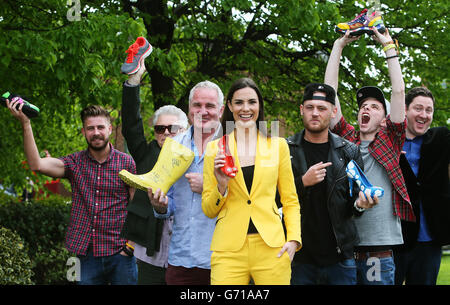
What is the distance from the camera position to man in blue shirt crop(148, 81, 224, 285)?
10.9ft

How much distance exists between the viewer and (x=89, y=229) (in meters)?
4.04

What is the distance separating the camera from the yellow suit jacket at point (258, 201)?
2875 millimetres

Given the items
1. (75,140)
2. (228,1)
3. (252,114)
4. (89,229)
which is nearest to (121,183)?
(89,229)

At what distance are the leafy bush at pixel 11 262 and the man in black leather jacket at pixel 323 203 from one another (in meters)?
3.38

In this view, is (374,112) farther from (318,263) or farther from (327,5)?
(327,5)

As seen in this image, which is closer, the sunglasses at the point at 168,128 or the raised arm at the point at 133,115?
the raised arm at the point at 133,115

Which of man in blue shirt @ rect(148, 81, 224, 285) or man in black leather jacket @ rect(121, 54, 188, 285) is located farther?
man in black leather jacket @ rect(121, 54, 188, 285)

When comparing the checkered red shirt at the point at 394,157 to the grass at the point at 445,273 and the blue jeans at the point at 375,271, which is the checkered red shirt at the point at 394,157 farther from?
the grass at the point at 445,273

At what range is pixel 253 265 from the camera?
9.36 feet

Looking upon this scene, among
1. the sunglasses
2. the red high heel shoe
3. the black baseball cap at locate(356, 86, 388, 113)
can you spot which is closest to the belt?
the black baseball cap at locate(356, 86, 388, 113)

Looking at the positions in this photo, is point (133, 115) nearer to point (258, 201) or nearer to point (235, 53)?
point (258, 201)

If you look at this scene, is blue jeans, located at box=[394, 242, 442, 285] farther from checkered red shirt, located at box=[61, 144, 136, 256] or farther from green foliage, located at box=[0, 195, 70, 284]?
green foliage, located at box=[0, 195, 70, 284]

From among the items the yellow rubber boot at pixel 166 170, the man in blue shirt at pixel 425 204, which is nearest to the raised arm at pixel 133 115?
the yellow rubber boot at pixel 166 170

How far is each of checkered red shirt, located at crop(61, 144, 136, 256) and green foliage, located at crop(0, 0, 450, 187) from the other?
195cm
